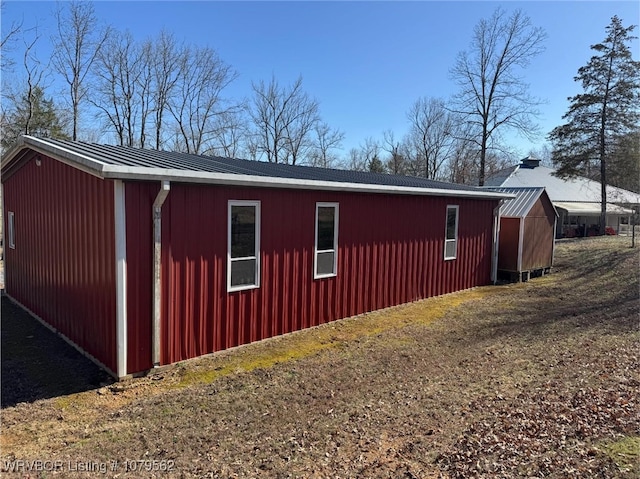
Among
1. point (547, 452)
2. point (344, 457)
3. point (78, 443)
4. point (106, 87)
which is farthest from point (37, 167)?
point (106, 87)

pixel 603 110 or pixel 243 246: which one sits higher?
pixel 603 110

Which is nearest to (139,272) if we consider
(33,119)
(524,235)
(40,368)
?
Result: (40,368)

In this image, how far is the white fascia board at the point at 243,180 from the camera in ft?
18.0

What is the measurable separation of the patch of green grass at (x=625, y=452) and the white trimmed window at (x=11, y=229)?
11547 millimetres

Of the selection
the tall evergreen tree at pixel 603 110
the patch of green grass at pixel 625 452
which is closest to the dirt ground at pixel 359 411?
the patch of green grass at pixel 625 452

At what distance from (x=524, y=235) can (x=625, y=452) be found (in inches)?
447

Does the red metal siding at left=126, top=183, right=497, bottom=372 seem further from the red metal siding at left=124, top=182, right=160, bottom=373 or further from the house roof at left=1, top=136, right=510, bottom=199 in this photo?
the house roof at left=1, top=136, right=510, bottom=199

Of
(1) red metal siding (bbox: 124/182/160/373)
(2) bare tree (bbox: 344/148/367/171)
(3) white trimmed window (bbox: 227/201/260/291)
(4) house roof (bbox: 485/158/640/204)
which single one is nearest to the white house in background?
(4) house roof (bbox: 485/158/640/204)

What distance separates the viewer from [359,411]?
491 centimetres

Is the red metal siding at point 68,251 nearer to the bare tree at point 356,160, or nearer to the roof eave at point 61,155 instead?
the roof eave at point 61,155

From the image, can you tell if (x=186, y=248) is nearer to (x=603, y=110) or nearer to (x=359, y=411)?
(x=359, y=411)

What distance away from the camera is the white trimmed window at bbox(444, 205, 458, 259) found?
38.8ft

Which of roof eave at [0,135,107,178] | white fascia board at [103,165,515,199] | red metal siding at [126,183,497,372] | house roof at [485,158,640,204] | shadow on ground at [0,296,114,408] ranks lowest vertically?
shadow on ground at [0,296,114,408]

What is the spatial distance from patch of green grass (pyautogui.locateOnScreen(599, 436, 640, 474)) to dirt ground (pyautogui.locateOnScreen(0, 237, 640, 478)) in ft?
0.06
